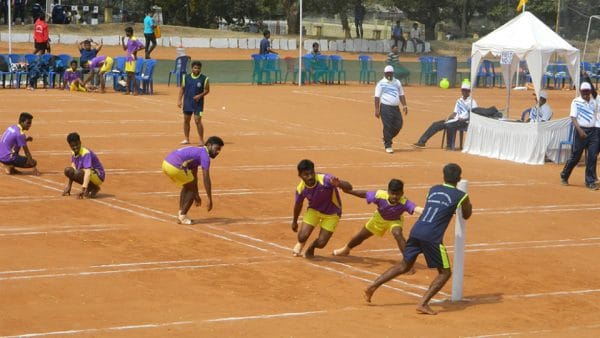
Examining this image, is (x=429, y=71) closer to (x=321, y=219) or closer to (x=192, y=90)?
(x=192, y=90)

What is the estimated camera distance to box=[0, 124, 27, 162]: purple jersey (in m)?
19.5

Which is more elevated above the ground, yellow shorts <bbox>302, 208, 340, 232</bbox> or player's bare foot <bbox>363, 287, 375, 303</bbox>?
yellow shorts <bbox>302, 208, 340, 232</bbox>

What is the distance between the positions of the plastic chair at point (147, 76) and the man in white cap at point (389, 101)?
1241 centimetres

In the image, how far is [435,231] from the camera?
11.5 m

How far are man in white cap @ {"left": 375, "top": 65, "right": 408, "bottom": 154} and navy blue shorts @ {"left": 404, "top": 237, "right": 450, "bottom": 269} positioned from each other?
12065mm

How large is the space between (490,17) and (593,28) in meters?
21.0

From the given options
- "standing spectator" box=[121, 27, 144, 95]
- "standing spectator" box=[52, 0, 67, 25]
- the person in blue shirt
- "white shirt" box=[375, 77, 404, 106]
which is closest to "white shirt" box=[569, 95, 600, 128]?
"white shirt" box=[375, 77, 404, 106]

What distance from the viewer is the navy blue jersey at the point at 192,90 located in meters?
23.6

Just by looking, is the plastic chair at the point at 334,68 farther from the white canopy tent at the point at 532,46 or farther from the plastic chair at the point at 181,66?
the white canopy tent at the point at 532,46

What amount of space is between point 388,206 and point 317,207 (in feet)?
3.57

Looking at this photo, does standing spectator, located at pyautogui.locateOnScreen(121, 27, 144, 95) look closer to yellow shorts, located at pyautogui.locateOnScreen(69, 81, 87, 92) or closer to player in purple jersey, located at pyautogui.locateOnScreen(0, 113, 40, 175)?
yellow shorts, located at pyautogui.locateOnScreen(69, 81, 87, 92)

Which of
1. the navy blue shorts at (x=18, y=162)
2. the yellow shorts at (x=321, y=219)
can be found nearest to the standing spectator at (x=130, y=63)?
the navy blue shorts at (x=18, y=162)

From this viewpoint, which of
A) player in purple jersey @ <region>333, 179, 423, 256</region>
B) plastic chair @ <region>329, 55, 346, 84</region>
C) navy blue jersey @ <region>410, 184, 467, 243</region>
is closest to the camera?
navy blue jersey @ <region>410, 184, 467, 243</region>

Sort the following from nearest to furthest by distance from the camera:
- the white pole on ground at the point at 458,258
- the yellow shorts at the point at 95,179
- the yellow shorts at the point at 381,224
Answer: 1. the white pole on ground at the point at 458,258
2. the yellow shorts at the point at 381,224
3. the yellow shorts at the point at 95,179
